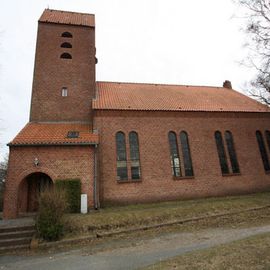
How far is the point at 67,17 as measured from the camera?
2025 centimetres

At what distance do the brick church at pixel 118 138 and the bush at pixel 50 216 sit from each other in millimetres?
3975

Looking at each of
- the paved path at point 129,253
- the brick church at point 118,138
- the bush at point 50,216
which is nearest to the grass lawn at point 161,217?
the bush at point 50,216

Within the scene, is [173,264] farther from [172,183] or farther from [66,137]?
[66,137]

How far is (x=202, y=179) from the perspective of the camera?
51.5ft

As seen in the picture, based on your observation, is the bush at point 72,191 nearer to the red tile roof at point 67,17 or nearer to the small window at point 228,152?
the small window at point 228,152

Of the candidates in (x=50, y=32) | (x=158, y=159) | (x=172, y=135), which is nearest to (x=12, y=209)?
(x=158, y=159)

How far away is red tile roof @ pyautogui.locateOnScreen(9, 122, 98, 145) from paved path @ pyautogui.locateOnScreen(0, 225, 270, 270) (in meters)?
6.96

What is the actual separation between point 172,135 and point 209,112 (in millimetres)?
4082

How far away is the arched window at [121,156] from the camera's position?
14646mm

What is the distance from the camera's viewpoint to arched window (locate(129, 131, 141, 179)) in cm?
1487

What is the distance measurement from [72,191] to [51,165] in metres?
2.11

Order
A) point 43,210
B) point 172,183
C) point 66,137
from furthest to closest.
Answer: point 172,183 < point 66,137 < point 43,210

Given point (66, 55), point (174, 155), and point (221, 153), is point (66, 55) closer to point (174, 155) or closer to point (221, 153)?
point (174, 155)

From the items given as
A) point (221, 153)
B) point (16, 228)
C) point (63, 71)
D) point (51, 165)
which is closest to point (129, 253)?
point (16, 228)
